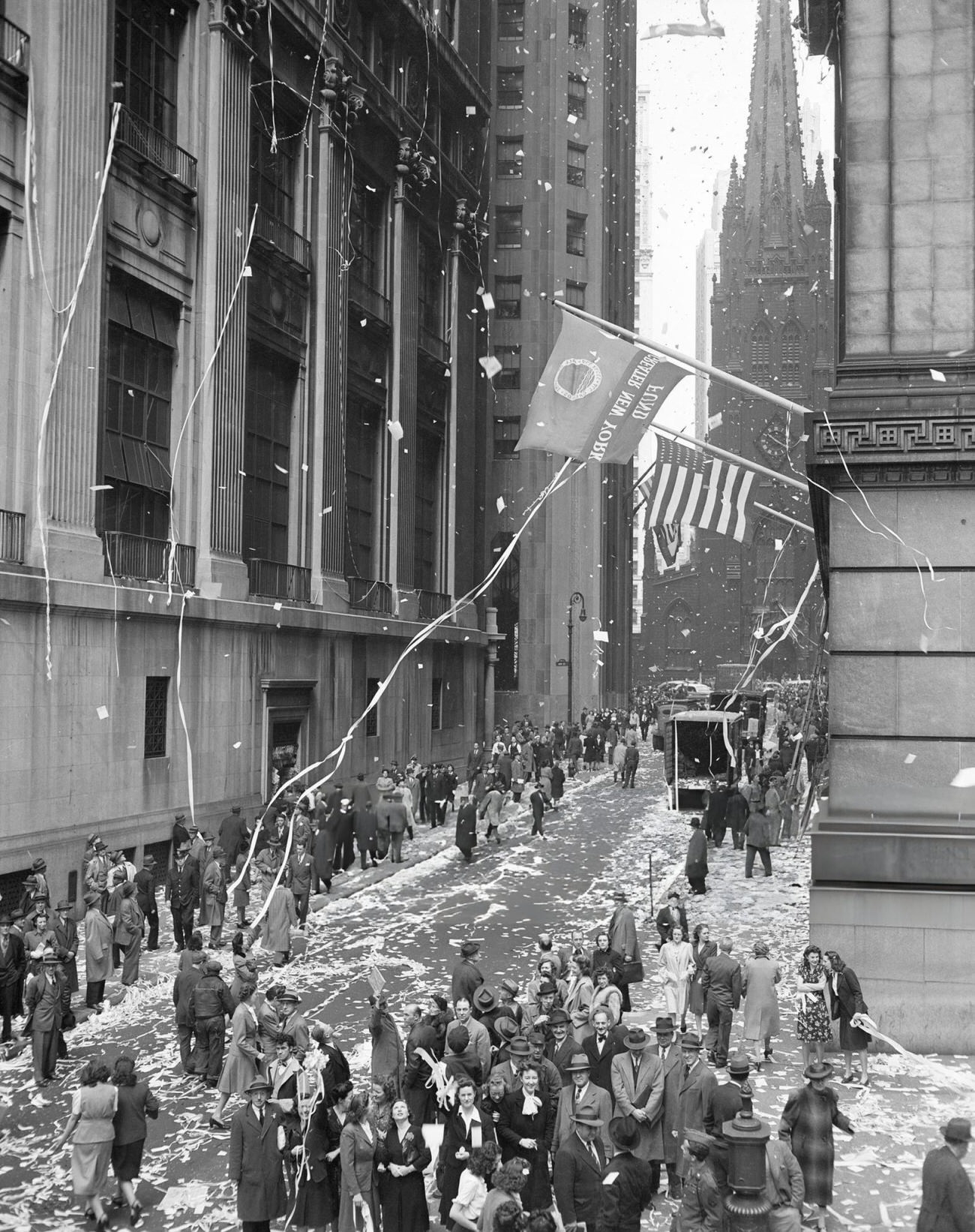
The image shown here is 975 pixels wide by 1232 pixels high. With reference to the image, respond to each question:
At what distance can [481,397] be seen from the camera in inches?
2132

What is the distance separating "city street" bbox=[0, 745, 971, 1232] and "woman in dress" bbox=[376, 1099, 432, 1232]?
1723mm

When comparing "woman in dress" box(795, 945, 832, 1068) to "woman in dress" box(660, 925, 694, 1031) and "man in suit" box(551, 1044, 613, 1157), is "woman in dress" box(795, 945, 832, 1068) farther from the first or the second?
"man in suit" box(551, 1044, 613, 1157)

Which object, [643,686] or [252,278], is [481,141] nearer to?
[252,278]

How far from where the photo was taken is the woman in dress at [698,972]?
42.7 ft

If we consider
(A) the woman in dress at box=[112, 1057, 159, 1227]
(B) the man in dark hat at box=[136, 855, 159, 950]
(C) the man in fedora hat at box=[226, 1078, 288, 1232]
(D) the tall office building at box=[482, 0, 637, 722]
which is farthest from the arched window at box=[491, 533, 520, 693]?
(C) the man in fedora hat at box=[226, 1078, 288, 1232]

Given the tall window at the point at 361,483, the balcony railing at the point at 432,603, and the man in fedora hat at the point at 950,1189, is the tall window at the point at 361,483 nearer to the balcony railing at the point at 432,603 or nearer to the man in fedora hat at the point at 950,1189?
the balcony railing at the point at 432,603

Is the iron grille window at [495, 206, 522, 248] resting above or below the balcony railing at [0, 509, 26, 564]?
above

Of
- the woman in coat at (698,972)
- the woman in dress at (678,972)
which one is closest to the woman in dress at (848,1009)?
the woman in coat at (698,972)

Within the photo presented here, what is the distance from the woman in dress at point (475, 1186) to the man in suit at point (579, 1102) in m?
0.69

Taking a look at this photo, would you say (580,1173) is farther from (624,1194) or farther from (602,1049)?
(602,1049)

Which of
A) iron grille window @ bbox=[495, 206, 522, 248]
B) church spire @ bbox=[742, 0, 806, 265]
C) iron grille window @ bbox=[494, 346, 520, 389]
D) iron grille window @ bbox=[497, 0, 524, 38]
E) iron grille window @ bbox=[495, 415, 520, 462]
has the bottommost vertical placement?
iron grille window @ bbox=[495, 415, 520, 462]

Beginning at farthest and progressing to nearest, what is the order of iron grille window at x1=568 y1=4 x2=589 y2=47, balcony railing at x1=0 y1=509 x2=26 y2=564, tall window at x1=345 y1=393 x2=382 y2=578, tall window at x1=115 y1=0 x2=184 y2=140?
iron grille window at x1=568 y1=4 x2=589 y2=47, tall window at x1=345 y1=393 x2=382 y2=578, tall window at x1=115 y1=0 x2=184 y2=140, balcony railing at x1=0 y1=509 x2=26 y2=564

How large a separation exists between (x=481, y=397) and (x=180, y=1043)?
145 feet

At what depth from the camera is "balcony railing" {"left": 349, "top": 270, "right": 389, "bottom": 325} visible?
110 ft
